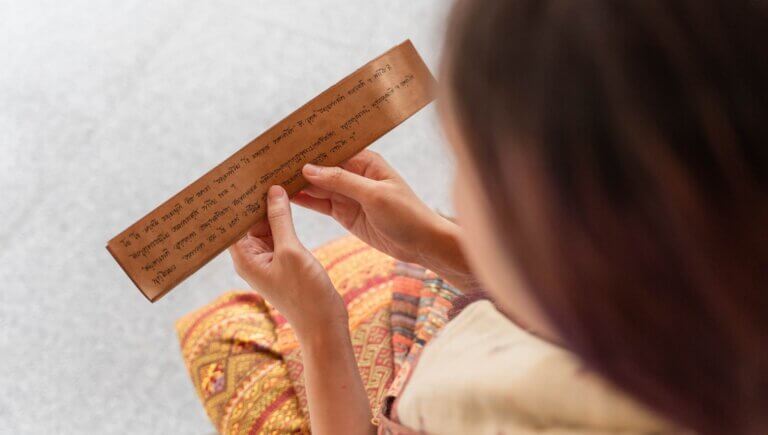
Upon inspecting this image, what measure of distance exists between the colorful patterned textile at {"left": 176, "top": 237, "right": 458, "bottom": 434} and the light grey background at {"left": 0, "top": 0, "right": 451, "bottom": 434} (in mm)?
296

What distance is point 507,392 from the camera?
0.47 m

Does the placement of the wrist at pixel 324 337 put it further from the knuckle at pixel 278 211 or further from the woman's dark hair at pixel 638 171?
the woman's dark hair at pixel 638 171

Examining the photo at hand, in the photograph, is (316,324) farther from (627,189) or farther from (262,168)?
(627,189)

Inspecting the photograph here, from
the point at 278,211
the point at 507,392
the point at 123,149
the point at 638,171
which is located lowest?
the point at 507,392

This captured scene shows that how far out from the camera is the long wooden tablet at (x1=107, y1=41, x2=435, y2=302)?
0.67 meters

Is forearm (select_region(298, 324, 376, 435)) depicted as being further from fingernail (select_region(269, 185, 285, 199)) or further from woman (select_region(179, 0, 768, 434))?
woman (select_region(179, 0, 768, 434))

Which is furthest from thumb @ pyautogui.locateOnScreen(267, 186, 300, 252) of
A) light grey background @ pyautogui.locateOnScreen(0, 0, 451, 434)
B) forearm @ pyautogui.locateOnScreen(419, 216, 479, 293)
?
light grey background @ pyautogui.locateOnScreen(0, 0, 451, 434)

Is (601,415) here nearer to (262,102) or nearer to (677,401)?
(677,401)

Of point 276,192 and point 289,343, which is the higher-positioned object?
point 276,192

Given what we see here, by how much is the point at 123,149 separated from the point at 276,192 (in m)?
0.68

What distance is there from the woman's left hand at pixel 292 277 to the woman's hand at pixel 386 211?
5cm

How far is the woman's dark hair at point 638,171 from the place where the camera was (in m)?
0.30

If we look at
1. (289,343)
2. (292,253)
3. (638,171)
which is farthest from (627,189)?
(289,343)

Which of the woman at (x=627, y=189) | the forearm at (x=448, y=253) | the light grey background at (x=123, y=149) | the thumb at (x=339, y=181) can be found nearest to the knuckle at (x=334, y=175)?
the thumb at (x=339, y=181)
